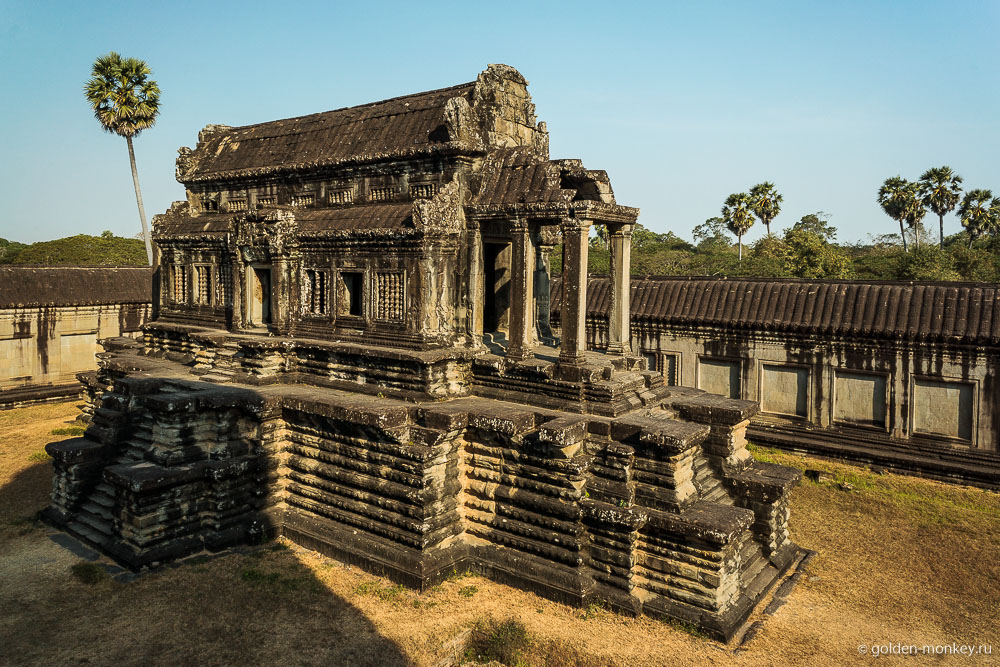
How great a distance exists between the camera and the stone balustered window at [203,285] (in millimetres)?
15789

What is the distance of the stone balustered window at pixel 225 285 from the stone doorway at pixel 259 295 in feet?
3.24

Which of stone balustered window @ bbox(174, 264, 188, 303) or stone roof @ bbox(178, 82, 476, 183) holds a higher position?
stone roof @ bbox(178, 82, 476, 183)

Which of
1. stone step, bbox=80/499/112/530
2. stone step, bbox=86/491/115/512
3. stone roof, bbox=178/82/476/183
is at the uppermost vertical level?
stone roof, bbox=178/82/476/183

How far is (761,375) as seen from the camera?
17719mm

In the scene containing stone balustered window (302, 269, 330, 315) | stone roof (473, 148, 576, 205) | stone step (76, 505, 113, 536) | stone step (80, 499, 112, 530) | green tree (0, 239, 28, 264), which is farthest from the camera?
green tree (0, 239, 28, 264)

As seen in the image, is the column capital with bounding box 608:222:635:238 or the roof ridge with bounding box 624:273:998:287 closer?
the column capital with bounding box 608:222:635:238

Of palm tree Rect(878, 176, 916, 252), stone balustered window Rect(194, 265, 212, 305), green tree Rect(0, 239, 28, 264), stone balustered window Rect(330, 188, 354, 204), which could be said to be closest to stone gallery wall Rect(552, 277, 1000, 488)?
stone balustered window Rect(330, 188, 354, 204)

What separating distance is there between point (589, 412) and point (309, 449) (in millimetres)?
4938

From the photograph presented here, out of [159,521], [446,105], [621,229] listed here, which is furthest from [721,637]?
[446,105]

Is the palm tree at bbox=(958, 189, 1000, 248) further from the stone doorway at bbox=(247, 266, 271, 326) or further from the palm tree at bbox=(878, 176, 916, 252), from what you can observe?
the stone doorway at bbox=(247, 266, 271, 326)

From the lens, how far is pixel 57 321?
22.8 meters

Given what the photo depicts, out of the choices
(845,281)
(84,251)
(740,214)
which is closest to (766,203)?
(740,214)

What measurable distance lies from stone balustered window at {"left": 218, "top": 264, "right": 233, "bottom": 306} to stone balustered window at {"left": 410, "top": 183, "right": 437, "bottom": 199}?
514 centimetres

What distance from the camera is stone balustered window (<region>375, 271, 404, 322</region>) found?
11.8m
